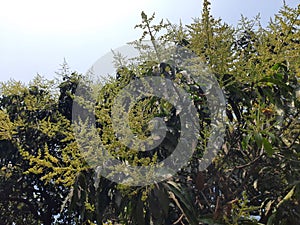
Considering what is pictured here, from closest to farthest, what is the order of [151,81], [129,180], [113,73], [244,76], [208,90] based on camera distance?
[129,180], [244,76], [208,90], [151,81], [113,73]

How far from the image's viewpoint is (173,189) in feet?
6.47

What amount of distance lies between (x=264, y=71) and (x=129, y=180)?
2.89ft

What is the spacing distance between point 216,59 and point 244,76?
7.0 inches

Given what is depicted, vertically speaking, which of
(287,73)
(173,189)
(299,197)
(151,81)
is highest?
(151,81)

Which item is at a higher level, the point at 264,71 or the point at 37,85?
the point at 37,85

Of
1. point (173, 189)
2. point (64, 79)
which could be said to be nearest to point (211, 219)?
point (173, 189)

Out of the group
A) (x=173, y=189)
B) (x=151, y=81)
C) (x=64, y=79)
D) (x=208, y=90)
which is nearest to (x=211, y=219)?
(x=173, y=189)

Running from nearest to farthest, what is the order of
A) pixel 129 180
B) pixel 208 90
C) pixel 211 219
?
pixel 129 180
pixel 211 219
pixel 208 90

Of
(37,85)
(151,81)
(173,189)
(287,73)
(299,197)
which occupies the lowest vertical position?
(299,197)

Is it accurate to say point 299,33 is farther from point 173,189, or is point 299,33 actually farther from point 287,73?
point 173,189

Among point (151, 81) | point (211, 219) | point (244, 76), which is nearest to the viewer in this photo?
point (211, 219)

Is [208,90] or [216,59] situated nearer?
[216,59]

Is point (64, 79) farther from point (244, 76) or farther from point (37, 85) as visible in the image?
point (244, 76)

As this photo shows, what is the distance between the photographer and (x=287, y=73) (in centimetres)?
222
